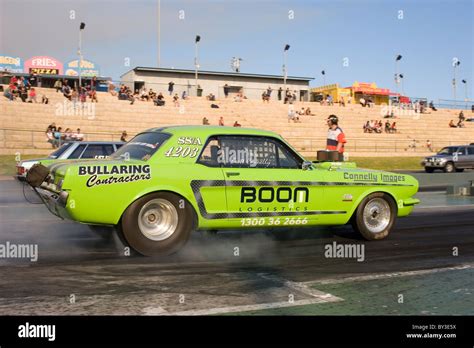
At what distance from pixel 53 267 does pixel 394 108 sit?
1734 inches

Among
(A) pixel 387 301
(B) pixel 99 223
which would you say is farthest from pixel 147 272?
(A) pixel 387 301

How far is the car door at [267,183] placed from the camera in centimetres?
669

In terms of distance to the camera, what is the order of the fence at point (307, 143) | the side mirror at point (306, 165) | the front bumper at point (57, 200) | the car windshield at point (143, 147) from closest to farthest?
1. the front bumper at point (57, 200)
2. the car windshield at point (143, 147)
3. the side mirror at point (306, 165)
4. the fence at point (307, 143)

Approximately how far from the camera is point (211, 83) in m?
47.4

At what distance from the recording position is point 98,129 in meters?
29.8

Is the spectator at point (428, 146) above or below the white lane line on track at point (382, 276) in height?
above

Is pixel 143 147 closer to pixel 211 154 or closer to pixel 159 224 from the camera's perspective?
pixel 211 154

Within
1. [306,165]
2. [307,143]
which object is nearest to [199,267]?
[306,165]

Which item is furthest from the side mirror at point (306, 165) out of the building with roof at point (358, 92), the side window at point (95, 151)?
the building with roof at point (358, 92)

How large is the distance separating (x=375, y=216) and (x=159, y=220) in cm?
329

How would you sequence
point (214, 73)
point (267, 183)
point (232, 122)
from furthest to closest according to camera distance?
point (214, 73) < point (232, 122) < point (267, 183)

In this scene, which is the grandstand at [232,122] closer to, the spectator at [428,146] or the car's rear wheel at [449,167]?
the spectator at [428,146]

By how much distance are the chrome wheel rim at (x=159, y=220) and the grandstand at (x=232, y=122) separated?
21624mm

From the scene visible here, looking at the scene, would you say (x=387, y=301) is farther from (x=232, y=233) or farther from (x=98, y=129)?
(x=98, y=129)
